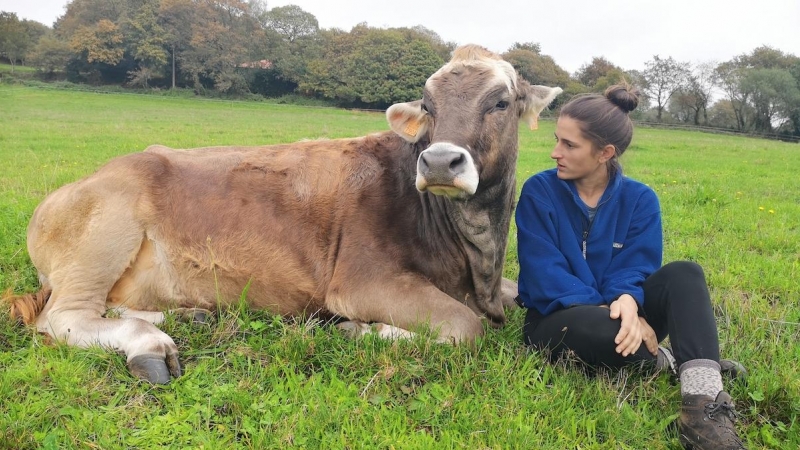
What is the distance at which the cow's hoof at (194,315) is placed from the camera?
4.45m

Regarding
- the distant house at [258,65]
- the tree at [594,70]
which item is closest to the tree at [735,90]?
the tree at [594,70]

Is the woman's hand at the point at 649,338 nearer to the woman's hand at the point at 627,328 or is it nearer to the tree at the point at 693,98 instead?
the woman's hand at the point at 627,328

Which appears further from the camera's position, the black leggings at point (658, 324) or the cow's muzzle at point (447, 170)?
the cow's muzzle at point (447, 170)

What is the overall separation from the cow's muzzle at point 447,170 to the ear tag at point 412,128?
3.45 feet

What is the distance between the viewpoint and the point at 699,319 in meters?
3.46

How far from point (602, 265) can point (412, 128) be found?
183 centimetres

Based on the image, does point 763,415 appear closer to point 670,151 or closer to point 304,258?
point 304,258

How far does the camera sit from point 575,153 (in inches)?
161

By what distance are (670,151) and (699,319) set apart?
21612 mm

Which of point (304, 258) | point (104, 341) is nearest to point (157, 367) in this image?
point (104, 341)

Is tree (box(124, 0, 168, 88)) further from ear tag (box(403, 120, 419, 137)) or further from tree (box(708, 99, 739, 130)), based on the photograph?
ear tag (box(403, 120, 419, 137))

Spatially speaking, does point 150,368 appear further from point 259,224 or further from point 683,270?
point 683,270

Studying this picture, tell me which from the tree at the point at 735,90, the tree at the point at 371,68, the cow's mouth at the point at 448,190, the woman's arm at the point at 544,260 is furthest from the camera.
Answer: the tree at the point at 735,90

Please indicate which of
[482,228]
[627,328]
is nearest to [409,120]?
[482,228]
